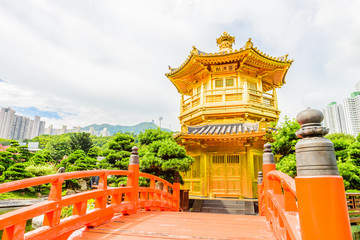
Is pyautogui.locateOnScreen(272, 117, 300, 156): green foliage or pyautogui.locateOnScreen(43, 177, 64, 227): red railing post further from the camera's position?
pyautogui.locateOnScreen(272, 117, 300, 156): green foliage

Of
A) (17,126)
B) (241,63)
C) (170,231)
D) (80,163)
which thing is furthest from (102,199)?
(17,126)

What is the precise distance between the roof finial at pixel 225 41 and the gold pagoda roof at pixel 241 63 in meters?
0.37

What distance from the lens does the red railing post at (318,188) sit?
97 centimetres

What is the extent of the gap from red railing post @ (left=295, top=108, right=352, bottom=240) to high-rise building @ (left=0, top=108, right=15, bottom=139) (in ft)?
367

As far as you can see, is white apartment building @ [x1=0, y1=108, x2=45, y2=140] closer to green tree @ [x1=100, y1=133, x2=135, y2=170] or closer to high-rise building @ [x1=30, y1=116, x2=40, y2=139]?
high-rise building @ [x1=30, y1=116, x2=40, y2=139]

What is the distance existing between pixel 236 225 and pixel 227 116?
792cm

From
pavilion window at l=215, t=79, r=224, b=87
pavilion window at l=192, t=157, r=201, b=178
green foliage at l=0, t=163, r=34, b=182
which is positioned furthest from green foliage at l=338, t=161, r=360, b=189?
green foliage at l=0, t=163, r=34, b=182

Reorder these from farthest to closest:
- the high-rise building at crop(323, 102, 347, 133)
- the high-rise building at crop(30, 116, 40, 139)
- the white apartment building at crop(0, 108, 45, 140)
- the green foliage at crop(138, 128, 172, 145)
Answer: the high-rise building at crop(30, 116, 40, 139) < the white apartment building at crop(0, 108, 45, 140) < the high-rise building at crop(323, 102, 347, 133) < the green foliage at crop(138, 128, 172, 145)

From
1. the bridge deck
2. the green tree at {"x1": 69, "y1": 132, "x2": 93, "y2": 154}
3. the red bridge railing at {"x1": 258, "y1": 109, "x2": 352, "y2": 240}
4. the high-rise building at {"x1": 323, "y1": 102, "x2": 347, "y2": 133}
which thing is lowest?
the bridge deck

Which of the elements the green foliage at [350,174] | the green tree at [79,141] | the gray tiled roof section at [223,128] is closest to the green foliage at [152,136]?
the gray tiled roof section at [223,128]

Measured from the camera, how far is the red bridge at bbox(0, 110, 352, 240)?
1009 mm

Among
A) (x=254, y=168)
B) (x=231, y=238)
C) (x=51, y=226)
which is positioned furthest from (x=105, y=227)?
(x=254, y=168)

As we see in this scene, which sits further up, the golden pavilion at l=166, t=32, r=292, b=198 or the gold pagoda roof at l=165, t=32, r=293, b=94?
the gold pagoda roof at l=165, t=32, r=293, b=94

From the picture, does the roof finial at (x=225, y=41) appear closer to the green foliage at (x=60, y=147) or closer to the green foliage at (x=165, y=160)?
the green foliage at (x=165, y=160)
